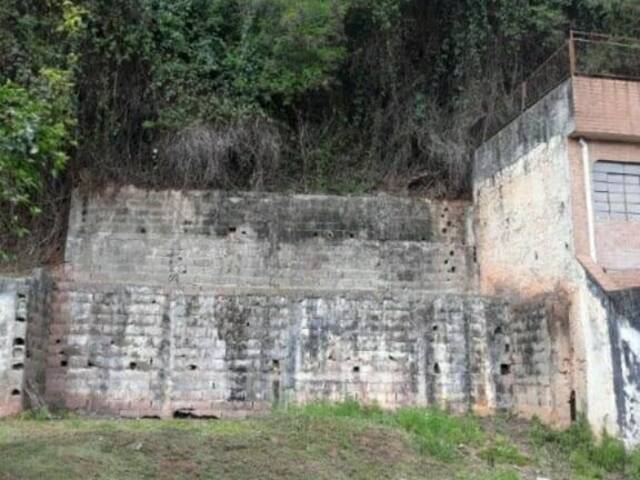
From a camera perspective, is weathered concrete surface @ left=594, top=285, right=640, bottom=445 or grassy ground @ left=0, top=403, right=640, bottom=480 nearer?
grassy ground @ left=0, top=403, right=640, bottom=480

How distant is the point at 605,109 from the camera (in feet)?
36.9

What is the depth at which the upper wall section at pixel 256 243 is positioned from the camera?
1402 cm

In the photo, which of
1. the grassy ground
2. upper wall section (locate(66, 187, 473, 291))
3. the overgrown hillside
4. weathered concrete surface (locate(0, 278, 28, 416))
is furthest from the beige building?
weathered concrete surface (locate(0, 278, 28, 416))

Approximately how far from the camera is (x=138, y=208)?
14.3 metres

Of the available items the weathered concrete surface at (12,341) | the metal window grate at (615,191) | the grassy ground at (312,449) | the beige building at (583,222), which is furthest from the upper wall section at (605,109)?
the weathered concrete surface at (12,341)

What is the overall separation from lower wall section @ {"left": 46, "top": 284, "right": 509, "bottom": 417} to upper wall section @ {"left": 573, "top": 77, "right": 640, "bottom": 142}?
344 cm

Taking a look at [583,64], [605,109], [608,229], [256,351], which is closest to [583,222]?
[608,229]

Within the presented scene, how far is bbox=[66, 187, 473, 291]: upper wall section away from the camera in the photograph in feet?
46.0

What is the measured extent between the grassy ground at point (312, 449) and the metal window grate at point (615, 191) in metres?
3.42

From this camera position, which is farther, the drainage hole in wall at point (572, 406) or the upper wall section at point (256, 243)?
the upper wall section at point (256, 243)

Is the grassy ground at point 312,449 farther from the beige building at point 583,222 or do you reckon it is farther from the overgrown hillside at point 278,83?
the overgrown hillside at point 278,83

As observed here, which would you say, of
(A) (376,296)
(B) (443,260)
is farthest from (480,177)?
(A) (376,296)

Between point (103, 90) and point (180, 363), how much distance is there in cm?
625

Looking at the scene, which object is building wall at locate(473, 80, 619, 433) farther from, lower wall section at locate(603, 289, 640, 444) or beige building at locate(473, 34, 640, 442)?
lower wall section at locate(603, 289, 640, 444)
